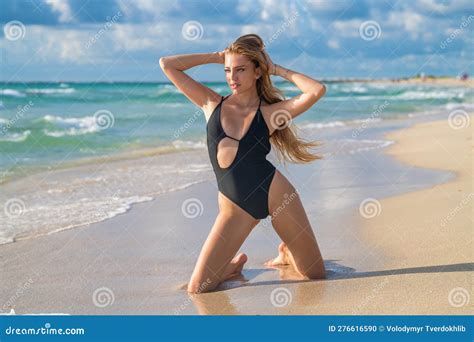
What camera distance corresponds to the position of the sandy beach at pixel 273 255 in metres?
4.54

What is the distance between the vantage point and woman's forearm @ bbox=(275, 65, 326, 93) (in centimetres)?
480

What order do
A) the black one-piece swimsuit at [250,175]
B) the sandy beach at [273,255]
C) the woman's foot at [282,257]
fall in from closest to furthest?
the sandy beach at [273,255] < the black one-piece swimsuit at [250,175] < the woman's foot at [282,257]

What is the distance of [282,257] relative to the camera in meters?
5.33

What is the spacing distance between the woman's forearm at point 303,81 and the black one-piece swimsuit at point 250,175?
365 mm

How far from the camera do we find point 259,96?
509 centimetres

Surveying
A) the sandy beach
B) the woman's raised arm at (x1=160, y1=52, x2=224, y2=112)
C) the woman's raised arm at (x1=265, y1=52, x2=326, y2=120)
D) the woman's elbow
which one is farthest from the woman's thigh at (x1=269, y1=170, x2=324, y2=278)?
the woman's raised arm at (x1=160, y1=52, x2=224, y2=112)

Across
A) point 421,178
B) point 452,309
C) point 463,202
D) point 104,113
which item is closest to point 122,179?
point 421,178

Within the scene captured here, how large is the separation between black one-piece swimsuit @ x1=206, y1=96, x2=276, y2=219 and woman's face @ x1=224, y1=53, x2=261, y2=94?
0.26 metres

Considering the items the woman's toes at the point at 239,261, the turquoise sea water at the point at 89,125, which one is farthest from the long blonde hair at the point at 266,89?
the turquoise sea water at the point at 89,125

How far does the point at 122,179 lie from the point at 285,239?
469 centimetres

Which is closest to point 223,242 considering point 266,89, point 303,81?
point 266,89

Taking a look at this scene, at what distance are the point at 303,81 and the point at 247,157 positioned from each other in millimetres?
653

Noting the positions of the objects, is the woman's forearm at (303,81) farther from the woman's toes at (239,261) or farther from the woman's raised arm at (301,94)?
the woman's toes at (239,261)

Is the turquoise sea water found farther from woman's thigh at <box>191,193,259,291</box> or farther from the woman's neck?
woman's thigh at <box>191,193,259,291</box>
